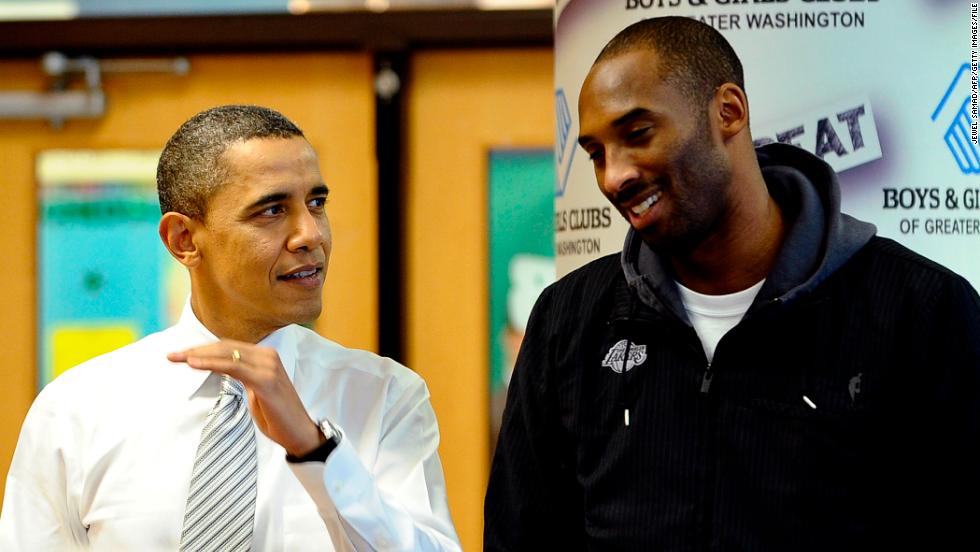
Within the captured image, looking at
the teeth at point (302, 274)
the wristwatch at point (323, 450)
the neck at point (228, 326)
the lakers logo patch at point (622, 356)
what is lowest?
the wristwatch at point (323, 450)

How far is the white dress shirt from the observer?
1837 millimetres

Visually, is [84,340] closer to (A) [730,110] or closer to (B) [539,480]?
(B) [539,480]

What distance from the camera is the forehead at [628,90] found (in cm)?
160

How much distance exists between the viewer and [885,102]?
6.54 ft

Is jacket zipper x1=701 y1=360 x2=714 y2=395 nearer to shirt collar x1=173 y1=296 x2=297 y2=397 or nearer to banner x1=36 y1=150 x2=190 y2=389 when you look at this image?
shirt collar x1=173 y1=296 x2=297 y2=397

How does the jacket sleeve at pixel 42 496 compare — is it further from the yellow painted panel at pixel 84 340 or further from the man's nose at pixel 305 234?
the yellow painted panel at pixel 84 340

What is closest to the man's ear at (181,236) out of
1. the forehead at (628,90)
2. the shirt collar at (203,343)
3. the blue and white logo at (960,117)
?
the shirt collar at (203,343)

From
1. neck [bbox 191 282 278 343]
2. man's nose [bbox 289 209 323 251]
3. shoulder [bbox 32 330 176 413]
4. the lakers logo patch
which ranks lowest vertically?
shoulder [bbox 32 330 176 413]

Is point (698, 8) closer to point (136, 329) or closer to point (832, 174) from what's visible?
point (832, 174)

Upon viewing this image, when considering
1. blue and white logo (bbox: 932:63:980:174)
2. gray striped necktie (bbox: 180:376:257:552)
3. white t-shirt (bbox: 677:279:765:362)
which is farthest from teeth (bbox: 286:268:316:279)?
blue and white logo (bbox: 932:63:980:174)

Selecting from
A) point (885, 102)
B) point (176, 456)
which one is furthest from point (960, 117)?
point (176, 456)

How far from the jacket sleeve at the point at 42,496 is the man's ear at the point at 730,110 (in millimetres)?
1119

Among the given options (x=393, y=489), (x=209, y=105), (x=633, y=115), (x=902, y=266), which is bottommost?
(x=393, y=489)

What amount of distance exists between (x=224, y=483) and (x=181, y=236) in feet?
1.36
